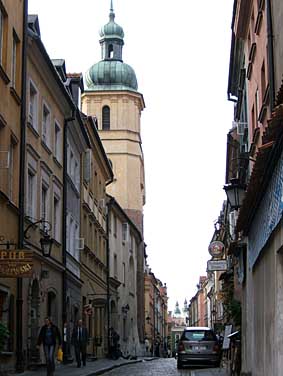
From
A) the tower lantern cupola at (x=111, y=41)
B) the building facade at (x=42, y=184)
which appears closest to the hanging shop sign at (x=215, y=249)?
the building facade at (x=42, y=184)

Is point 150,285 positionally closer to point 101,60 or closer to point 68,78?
point 101,60

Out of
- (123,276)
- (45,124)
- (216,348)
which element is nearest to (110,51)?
(123,276)

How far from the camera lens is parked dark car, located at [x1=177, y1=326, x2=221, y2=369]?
31875 millimetres

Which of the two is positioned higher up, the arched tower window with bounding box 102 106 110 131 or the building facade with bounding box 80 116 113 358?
the arched tower window with bounding box 102 106 110 131

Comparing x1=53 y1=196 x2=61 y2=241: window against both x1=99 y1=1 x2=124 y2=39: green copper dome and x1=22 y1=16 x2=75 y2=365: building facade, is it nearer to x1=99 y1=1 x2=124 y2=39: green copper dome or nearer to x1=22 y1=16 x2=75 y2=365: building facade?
x1=22 y1=16 x2=75 y2=365: building facade

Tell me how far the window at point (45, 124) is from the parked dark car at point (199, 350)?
33.2ft

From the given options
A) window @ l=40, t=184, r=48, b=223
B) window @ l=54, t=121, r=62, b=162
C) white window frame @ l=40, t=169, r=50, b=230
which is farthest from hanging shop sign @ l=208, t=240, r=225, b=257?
window @ l=54, t=121, r=62, b=162

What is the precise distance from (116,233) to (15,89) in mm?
36041

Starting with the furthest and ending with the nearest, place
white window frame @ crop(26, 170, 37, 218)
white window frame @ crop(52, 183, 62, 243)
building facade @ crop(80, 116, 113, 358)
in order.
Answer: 1. building facade @ crop(80, 116, 113, 358)
2. white window frame @ crop(52, 183, 62, 243)
3. white window frame @ crop(26, 170, 37, 218)

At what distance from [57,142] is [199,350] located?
32.8 ft

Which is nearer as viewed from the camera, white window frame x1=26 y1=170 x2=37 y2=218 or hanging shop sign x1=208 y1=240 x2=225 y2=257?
white window frame x1=26 y1=170 x2=37 y2=218

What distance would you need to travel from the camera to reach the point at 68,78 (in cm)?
3659

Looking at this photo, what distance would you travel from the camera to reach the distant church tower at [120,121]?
7600 centimetres

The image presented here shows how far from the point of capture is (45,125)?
94.1 feet
